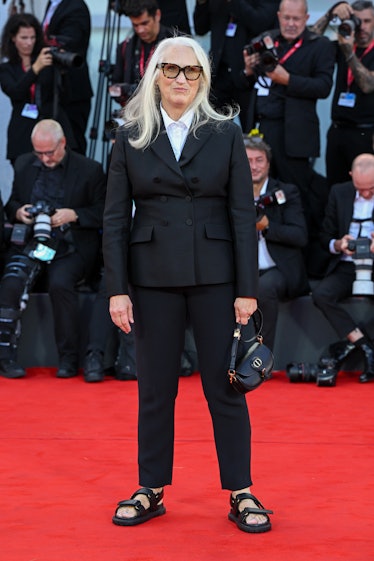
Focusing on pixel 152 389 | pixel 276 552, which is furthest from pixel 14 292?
pixel 276 552

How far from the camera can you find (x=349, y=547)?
11.1 ft

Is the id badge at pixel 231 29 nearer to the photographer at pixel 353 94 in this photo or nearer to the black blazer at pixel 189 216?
the photographer at pixel 353 94

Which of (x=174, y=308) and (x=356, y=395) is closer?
(x=174, y=308)

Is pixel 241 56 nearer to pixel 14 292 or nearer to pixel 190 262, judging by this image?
pixel 14 292

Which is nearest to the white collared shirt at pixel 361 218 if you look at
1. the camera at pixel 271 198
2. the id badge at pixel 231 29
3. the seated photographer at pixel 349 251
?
the seated photographer at pixel 349 251

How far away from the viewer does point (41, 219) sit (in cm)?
694

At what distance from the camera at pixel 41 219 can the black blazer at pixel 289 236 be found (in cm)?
134

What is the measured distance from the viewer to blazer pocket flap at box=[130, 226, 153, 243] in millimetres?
3557

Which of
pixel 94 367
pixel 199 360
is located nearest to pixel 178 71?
pixel 199 360

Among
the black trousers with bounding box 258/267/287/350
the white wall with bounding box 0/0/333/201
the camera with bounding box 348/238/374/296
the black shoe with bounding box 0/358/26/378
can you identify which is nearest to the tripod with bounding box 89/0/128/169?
the white wall with bounding box 0/0/333/201

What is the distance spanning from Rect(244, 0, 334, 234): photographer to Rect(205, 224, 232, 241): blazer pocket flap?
3.84m

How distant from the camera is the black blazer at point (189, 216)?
3.53 m

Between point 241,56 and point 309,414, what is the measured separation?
300 cm

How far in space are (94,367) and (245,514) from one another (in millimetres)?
3298
